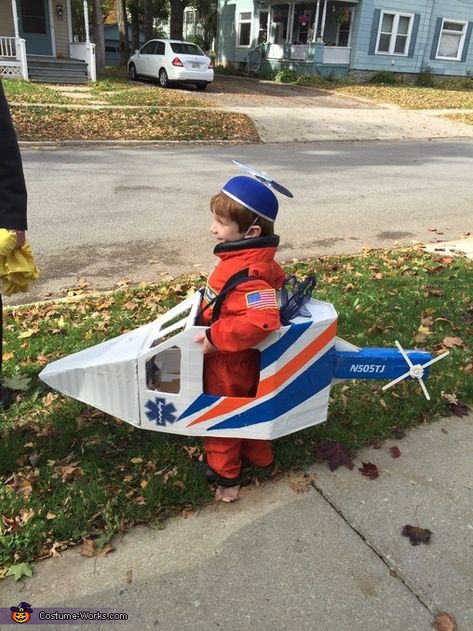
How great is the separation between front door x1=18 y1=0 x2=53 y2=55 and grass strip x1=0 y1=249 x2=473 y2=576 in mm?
23423

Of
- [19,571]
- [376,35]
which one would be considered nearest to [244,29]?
[376,35]

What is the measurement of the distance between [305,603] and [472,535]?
862 mm

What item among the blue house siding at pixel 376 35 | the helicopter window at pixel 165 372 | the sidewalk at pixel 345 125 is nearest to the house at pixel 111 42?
the blue house siding at pixel 376 35

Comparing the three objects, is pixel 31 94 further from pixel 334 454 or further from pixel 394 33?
pixel 394 33

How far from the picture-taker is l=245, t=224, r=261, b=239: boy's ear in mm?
2349

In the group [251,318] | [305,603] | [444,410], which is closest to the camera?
[305,603]

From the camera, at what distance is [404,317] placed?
443cm

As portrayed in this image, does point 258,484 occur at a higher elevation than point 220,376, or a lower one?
lower

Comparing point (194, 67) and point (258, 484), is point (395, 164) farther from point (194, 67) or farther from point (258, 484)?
A: point (194, 67)

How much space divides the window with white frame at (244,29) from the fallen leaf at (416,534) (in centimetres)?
3431

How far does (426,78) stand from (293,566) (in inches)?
1212

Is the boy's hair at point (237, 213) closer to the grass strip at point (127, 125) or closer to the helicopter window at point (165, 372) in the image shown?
the helicopter window at point (165, 372)

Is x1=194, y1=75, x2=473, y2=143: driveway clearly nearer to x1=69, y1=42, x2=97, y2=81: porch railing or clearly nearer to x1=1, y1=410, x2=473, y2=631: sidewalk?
x1=69, y1=42, x2=97, y2=81: porch railing

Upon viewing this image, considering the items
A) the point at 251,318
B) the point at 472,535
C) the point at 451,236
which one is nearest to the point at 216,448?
the point at 251,318
